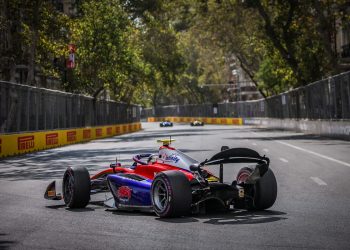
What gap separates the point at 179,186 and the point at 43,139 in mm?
25068

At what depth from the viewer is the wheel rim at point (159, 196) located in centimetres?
955

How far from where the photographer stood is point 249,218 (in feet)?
31.6

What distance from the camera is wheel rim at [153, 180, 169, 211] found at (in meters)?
9.55

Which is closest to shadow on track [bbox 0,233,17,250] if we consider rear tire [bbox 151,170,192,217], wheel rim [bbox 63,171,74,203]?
rear tire [bbox 151,170,192,217]

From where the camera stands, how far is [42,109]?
34.1 meters

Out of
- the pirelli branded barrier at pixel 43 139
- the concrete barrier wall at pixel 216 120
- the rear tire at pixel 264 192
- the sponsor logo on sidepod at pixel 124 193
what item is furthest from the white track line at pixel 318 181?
the concrete barrier wall at pixel 216 120

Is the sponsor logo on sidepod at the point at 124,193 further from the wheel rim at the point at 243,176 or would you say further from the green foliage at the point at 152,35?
the green foliage at the point at 152,35

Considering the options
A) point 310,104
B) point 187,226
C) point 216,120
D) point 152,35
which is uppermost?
point 152,35

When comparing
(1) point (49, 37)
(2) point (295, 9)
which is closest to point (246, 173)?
(1) point (49, 37)

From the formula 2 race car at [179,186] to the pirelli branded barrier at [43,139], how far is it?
669 inches

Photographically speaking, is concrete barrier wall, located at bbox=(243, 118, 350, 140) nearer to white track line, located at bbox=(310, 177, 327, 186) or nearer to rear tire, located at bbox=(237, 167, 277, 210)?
white track line, located at bbox=(310, 177, 327, 186)

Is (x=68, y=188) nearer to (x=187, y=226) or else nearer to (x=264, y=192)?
(x=187, y=226)

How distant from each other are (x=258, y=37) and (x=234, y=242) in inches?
2106

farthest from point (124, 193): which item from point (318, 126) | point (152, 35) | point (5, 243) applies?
point (152, 35)
